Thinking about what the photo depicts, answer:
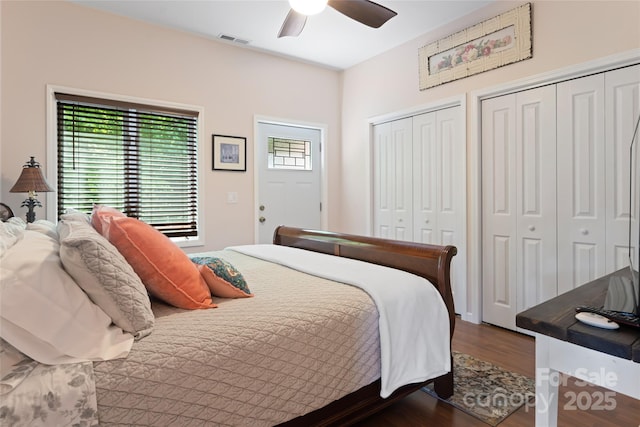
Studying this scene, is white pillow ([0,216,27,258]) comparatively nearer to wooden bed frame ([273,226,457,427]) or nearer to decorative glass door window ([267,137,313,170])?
wooden bed frame ([273,226,457,427])

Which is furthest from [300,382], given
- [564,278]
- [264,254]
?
[564,278]

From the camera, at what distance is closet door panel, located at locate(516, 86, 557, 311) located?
8.81 feet

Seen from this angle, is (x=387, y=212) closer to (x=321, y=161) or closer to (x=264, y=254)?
(x=321, y=161)

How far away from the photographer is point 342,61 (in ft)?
13.7

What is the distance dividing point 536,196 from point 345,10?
6.44ft

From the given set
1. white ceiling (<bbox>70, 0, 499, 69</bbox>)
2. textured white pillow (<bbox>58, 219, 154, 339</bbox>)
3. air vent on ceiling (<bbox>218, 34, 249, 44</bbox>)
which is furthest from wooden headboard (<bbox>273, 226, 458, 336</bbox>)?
air vent on ceiling (<bbox>218, 34, 249, 44</bbox>)

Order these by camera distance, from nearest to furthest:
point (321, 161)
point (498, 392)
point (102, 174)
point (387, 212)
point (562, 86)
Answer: point (498, 392), point (562, 86), point (102, 174), point (387, 212), point (321, 161)

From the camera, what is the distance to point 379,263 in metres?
2.05

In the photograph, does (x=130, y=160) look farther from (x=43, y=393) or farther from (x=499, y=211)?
(x=499, y=211)

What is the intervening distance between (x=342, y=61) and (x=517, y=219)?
259cm

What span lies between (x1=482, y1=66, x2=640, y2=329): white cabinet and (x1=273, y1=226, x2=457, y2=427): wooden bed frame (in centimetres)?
139

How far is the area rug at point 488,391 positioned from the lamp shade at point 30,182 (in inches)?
111

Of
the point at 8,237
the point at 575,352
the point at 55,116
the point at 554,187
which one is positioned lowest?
the point at 575,352

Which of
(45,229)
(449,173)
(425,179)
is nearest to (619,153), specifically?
(449,173)
